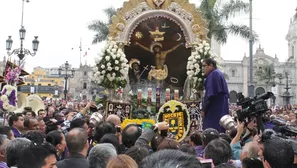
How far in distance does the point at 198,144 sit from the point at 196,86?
9.46 meters

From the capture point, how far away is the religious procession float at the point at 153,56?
47.1 feet

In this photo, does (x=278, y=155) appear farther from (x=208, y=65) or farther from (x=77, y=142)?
(x=208, y=65)

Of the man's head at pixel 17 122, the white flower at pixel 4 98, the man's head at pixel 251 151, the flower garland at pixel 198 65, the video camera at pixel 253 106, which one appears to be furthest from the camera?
the flower garland at pixel 198 65

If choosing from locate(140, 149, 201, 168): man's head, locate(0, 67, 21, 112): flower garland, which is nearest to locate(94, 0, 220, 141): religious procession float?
locate(0, 67, 21, 112): flower garland

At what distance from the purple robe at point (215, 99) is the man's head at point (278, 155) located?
4936mm

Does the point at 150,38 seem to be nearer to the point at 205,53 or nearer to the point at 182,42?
the point at 182,42

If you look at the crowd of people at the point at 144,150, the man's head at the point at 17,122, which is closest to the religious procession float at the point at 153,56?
the man's head at the point at 17,122

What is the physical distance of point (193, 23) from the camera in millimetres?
16328

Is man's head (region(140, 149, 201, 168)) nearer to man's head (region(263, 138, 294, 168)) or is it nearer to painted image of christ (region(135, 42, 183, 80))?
man's head (region(263, 138, 294, 168))

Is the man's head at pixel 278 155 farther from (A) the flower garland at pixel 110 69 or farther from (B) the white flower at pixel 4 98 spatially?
(A) the flower garland at pixel 110 69

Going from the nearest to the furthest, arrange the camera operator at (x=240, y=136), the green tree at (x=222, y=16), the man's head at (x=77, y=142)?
the man's head at (x=77, y=142), the camera operator at (x=240, y=136), the green tree at (x=222, y=16)

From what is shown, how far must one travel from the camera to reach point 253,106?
5500 millimetres

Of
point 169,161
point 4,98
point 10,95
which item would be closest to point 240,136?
point 169,161

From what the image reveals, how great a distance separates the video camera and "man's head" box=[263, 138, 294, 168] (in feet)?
6.47
